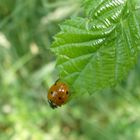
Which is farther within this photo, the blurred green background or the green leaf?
the blurred green background

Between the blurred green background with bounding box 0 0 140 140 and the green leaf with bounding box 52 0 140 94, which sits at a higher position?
the blurred green background with bounding box 0 0 140 140

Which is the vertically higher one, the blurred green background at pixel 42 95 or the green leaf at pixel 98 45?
the blurred green background at pixel 42 95

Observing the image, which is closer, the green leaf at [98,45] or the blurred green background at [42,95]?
the green leaf at [98,45]

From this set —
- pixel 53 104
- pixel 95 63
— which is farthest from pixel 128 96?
pixel 95 63

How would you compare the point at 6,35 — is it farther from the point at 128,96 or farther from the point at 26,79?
the point at 128,96
